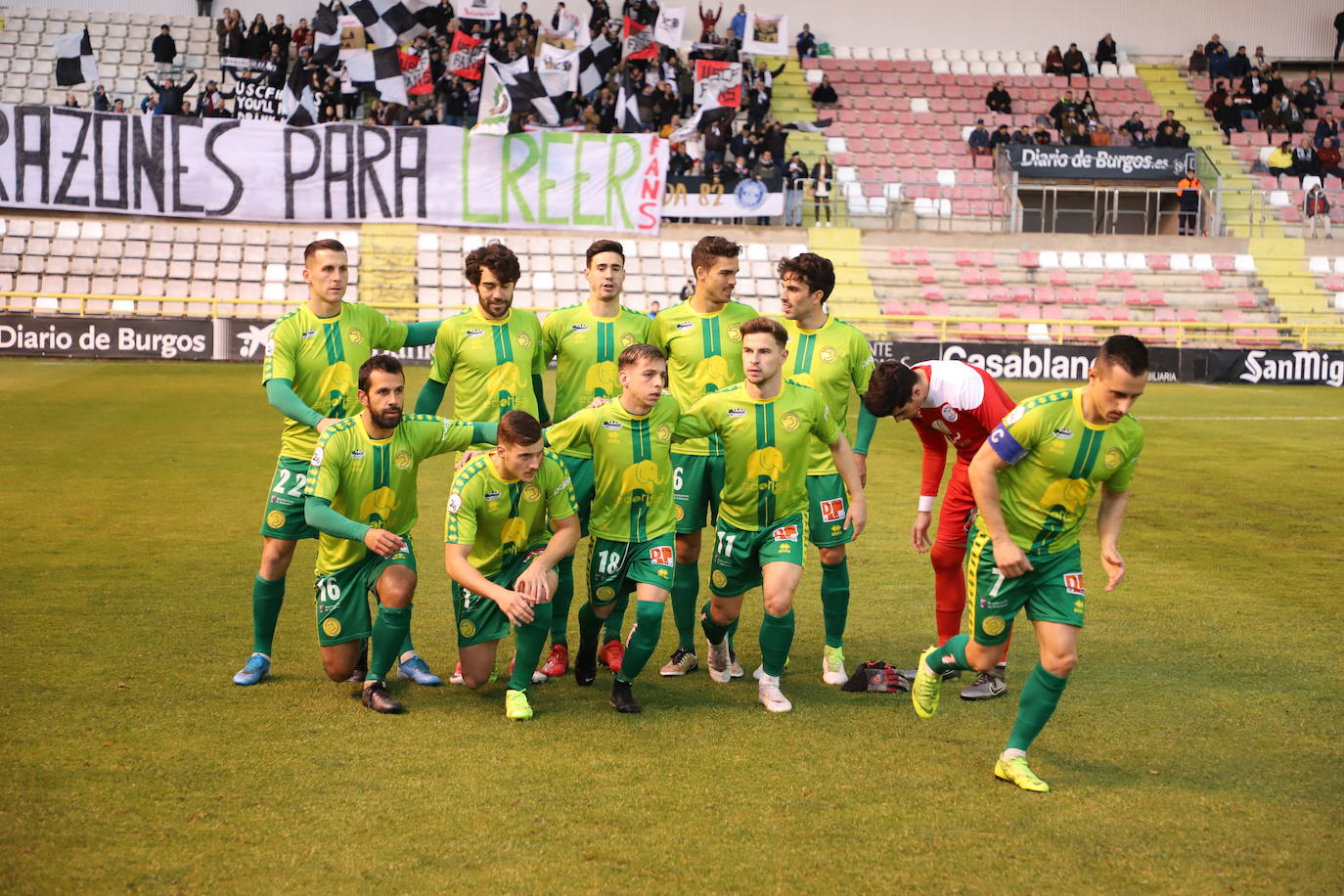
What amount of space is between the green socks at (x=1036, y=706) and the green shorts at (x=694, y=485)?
7.67 feet

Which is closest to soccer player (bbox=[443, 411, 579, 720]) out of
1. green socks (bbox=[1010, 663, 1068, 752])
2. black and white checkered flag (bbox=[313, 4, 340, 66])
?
green socks (bbox=[1010, 663, 1068, 752])

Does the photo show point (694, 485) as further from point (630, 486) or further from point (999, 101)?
point (999, 101)

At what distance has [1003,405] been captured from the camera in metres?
6.93

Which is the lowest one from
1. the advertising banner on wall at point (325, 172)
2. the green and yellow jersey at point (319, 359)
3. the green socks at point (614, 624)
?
the green socks at point (614, 624)

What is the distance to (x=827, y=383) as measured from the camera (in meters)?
7.53

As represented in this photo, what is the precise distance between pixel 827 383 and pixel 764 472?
1.00 metres

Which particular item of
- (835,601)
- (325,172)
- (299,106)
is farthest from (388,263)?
(835,601)

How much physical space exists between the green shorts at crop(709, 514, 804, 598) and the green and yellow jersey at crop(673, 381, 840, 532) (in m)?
0.04

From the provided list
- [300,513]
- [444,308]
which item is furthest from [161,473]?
[444,308]

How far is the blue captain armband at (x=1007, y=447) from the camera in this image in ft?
18.5

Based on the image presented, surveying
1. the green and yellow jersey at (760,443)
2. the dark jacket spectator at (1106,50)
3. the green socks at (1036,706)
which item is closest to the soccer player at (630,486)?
the green and yellow jersey at (760,443)

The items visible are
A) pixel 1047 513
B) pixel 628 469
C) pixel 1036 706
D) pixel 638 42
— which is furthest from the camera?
pixel 638 42

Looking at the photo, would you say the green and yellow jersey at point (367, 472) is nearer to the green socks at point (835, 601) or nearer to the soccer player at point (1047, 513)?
the green socks at point (835, 601)

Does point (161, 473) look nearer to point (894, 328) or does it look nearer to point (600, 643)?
point (600, 643)
